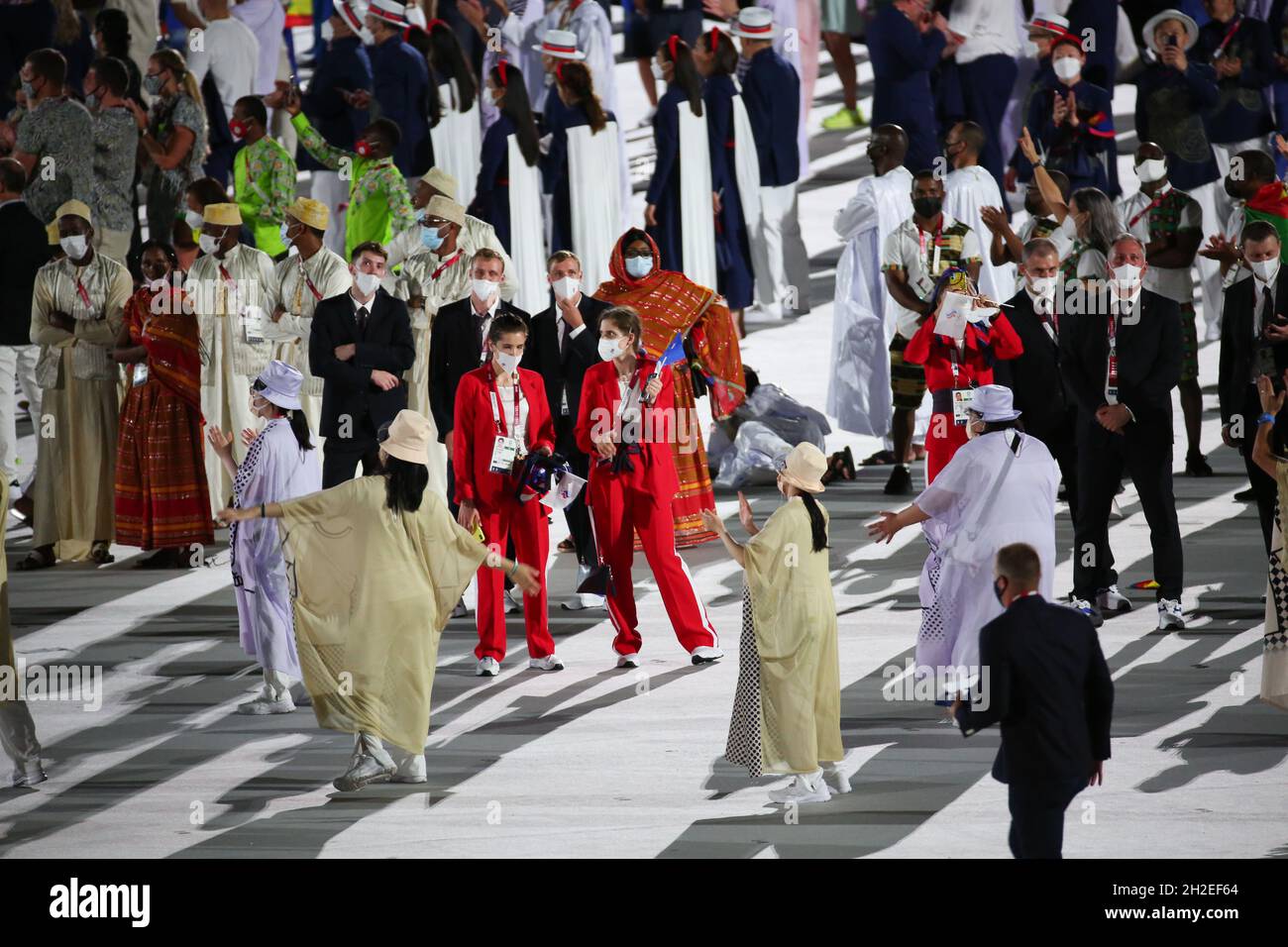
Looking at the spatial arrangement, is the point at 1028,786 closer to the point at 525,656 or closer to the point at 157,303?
the point at 525,656

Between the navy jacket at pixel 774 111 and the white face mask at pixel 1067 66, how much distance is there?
6.36 feet

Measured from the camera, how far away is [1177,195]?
13195 millimetres

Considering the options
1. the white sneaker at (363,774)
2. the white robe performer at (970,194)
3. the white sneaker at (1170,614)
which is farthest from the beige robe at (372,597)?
the white robe performer at (970,194)

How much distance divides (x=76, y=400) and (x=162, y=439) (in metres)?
0.66

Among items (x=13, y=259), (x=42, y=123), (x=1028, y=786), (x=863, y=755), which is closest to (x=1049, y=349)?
(x=863, y=755)

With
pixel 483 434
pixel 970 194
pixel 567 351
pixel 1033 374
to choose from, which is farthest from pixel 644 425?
pixel 970 194

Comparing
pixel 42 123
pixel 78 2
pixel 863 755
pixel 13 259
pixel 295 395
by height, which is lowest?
pixel 863 755

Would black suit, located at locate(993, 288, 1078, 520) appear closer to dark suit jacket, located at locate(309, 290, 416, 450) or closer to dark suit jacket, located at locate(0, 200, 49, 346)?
dark suit jacket, located at locate(309, 290, 416, 450)

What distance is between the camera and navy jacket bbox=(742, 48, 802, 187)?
16078 mm

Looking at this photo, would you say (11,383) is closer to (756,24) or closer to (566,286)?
(566,286)

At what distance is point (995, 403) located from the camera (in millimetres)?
8953

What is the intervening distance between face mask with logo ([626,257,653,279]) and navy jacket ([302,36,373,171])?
4.84 meters

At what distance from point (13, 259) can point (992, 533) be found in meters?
6.59

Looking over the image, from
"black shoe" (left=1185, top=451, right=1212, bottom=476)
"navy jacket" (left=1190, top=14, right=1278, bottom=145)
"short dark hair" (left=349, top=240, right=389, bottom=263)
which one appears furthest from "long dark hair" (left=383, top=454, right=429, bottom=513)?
"navy jacket" (left=1190, top=14, right=1278, bottom=145)
